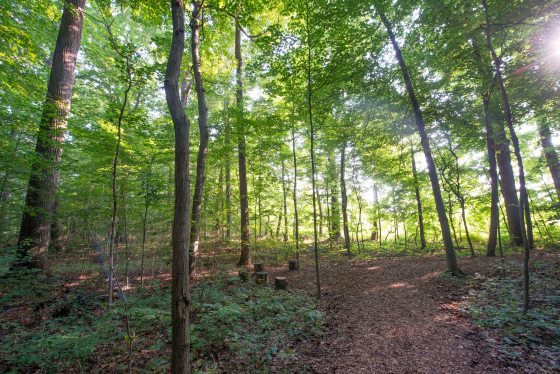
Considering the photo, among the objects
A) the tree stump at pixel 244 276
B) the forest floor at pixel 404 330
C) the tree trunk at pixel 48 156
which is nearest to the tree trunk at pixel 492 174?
the forest floor at pixel 404 330

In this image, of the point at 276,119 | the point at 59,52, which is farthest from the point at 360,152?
the point at 59,52

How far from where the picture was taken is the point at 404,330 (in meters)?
4.80

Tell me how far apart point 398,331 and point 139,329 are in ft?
17.5

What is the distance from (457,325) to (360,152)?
9.82 metres

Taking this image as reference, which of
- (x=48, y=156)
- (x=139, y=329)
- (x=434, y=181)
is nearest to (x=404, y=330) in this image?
(x=139, y=329)

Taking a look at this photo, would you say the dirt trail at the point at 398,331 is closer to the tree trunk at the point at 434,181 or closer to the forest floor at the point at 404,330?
the forest floor at the point at 404,330

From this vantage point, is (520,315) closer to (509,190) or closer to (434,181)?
(434,181)

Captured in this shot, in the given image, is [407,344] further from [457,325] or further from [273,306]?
[273,306]

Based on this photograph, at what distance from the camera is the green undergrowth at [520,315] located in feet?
12.5

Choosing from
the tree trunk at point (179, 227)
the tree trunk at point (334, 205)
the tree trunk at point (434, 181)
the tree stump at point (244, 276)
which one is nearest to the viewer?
the tree trunk at point (179, 227)

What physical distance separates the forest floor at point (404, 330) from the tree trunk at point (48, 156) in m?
7.84

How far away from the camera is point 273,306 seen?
5.84m

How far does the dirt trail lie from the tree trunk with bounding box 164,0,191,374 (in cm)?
217

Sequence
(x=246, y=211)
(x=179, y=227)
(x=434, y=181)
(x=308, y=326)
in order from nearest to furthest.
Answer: (x=179, y=227), (x=308, y=326), (x=434, y=181), (x=246, y=211)
